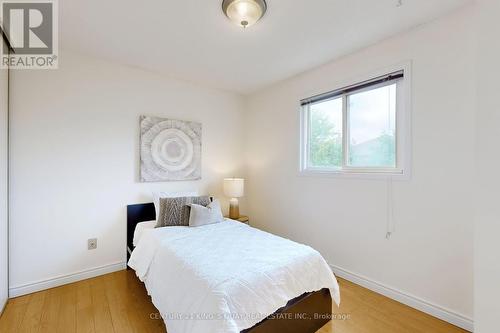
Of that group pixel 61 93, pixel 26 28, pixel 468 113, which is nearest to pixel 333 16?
pixel 468 113

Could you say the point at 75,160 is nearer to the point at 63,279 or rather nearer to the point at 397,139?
the point at 63,279

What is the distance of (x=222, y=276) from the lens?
140cm

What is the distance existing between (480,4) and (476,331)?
1.74 meters

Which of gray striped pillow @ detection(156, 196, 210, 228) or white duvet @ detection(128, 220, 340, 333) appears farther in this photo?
gray striped pillow @ detection(156, 196, 210, 228)

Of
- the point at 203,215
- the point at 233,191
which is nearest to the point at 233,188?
the point at 233,191

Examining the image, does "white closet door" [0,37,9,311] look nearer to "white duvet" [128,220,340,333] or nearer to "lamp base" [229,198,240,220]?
"white duvet" [128,220,340,333]

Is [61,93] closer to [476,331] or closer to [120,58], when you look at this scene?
[120,58]

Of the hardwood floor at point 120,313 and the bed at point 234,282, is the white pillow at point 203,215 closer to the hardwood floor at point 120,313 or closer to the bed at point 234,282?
the bed at point 234,282

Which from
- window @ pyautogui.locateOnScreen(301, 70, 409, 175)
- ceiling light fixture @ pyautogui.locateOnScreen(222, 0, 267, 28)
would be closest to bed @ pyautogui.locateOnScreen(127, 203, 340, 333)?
window @ pyautogui.locateOnScreen(301, 70, 409, 175)

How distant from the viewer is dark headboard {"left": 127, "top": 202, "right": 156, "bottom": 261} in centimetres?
269

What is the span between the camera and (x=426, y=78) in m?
1.89

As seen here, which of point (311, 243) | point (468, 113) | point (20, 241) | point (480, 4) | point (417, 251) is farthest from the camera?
point (311, 243)

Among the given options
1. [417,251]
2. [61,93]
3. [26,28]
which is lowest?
[417,251]

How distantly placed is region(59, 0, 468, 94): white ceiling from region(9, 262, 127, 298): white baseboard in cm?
235
